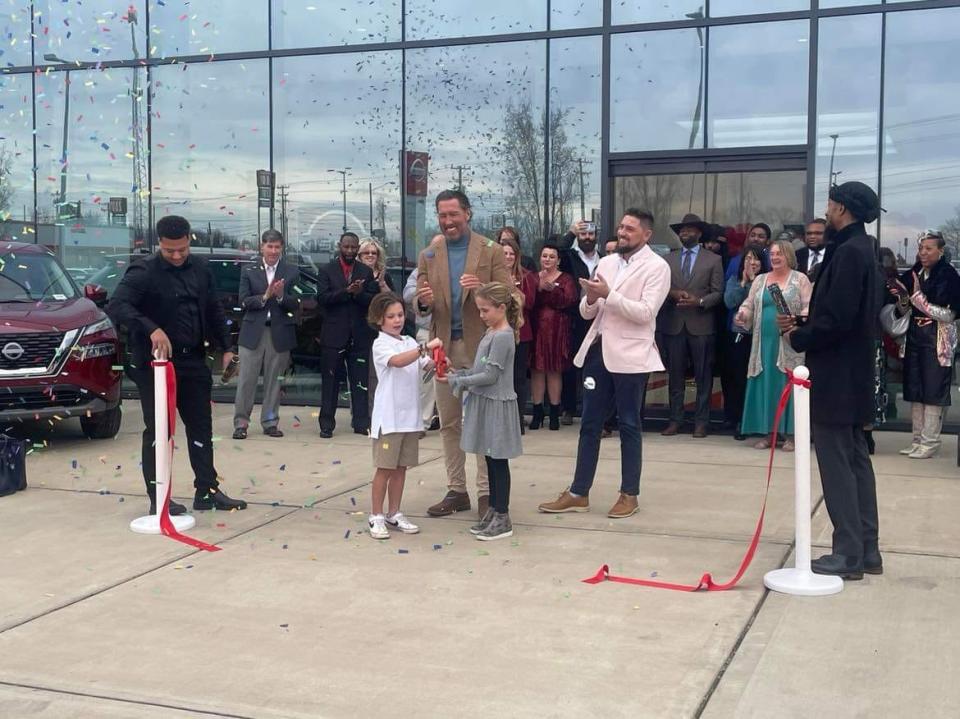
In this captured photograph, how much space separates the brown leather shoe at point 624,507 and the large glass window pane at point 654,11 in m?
5.91

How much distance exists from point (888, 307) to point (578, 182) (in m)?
3.47

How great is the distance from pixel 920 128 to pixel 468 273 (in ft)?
18.7

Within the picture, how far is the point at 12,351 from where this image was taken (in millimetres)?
9250

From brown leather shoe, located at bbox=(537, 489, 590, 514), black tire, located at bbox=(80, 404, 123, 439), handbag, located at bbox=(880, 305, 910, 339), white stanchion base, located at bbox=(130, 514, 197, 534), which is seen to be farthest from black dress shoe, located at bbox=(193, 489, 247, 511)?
handbag, located at bbox=(880, 305, 910, 339)

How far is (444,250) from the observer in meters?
6.99

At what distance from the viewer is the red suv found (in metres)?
9.29

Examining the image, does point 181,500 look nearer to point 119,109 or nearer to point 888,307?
point 888,307

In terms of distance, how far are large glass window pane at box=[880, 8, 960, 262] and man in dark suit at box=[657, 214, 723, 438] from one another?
1752 millimetres

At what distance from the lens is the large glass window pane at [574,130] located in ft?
37.0

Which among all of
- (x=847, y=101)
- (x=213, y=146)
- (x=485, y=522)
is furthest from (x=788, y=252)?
(x=213, y=146)

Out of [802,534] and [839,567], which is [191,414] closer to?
[802,534]

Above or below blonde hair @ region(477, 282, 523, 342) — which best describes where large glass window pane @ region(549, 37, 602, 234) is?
above

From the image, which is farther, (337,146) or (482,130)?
(337,146)

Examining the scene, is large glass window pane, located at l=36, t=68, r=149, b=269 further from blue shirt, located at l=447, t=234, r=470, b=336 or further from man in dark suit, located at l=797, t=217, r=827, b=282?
man in dark suit, located at l=797, t=217, r=827, b=282
